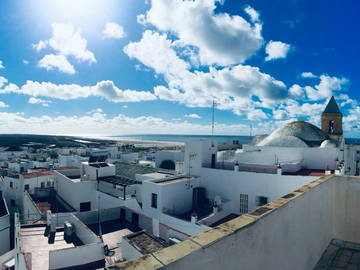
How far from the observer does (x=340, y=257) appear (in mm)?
5574

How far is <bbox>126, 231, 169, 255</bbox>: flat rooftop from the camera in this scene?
35.0 feet

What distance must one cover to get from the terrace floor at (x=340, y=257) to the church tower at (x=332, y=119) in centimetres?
2291

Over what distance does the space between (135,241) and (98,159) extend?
14545 mm

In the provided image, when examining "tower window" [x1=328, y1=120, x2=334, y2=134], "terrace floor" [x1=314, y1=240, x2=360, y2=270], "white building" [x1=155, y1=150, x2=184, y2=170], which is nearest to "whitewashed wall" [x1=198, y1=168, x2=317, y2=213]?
"terrace floor" [x1=314, y1=240, x2=360, y2=270]

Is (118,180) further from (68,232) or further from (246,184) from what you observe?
(246,184)

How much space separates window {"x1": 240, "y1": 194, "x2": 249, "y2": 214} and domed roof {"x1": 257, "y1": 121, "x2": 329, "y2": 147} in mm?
6400

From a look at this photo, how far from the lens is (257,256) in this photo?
3066 millimetres

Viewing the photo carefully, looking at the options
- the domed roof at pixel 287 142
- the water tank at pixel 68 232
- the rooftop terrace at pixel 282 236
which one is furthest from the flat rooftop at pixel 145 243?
the domed roof at pixel 287 142

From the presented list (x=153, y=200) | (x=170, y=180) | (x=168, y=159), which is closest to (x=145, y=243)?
(x=153, y=200)

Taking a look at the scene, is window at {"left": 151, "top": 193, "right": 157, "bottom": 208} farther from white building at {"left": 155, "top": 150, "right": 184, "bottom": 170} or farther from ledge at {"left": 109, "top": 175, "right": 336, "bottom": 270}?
white building at {"left": 155, "top": 150, "right": 184, "bottom": 170}

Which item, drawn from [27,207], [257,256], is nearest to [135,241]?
[257,256]

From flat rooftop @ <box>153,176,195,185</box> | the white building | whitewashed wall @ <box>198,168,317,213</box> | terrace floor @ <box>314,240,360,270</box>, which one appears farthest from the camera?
the white building

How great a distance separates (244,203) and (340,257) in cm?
936

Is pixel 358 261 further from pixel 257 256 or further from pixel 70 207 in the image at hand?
pixel 70 207
